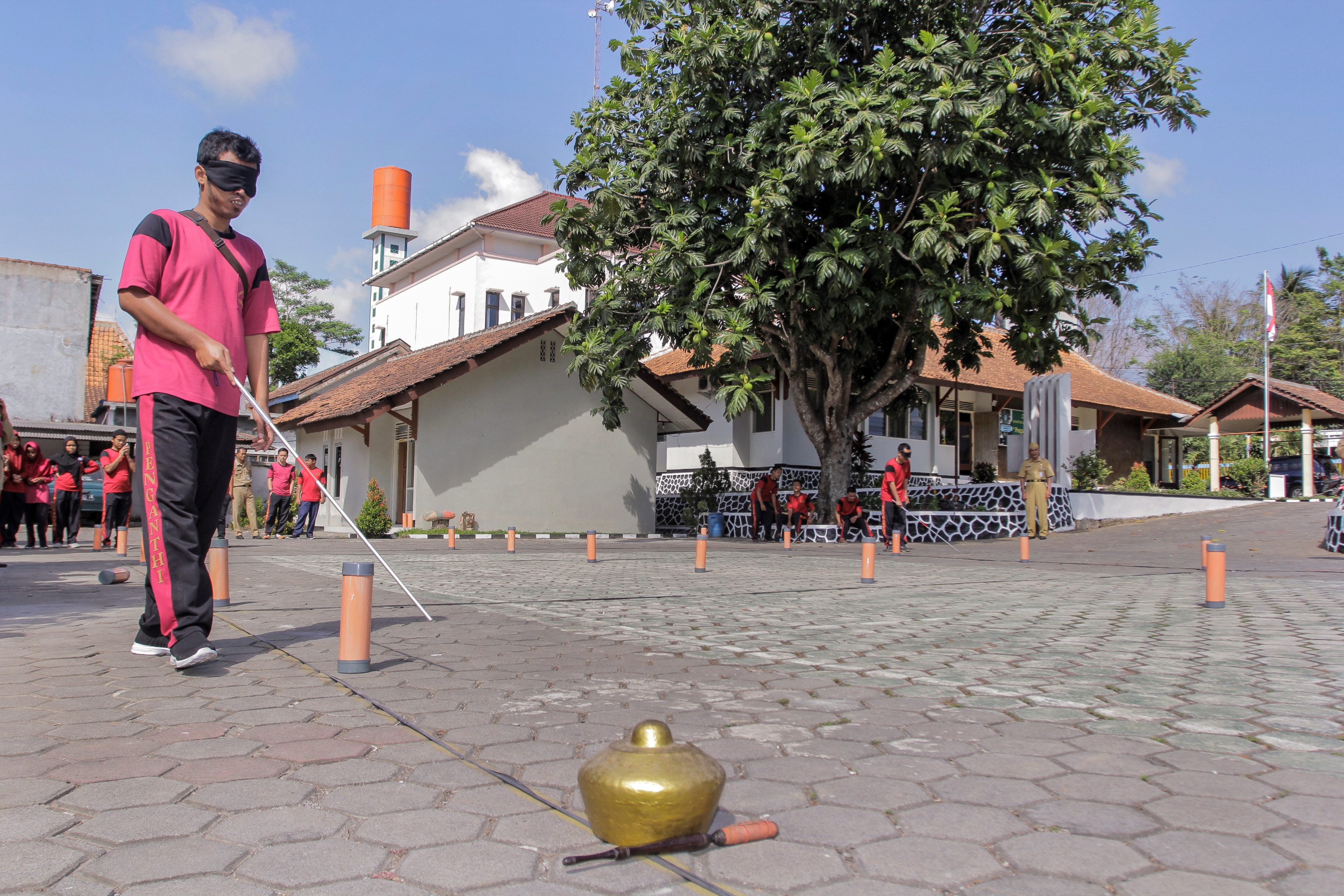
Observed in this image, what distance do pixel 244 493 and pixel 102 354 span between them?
26.4 meters

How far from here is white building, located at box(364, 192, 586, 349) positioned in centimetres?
3803

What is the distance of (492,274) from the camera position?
38312 mm

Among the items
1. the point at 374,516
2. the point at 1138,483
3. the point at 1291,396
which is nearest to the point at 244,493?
the point at 374,516

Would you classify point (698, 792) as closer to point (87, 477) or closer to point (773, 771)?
point (773, 771)

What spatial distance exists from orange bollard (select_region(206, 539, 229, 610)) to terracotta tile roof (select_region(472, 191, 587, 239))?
31430mm

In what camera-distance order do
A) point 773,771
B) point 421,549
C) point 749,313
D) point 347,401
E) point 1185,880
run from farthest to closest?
1. point 347,401
2. point 749,313
3. point 421,549
4. point 773,771
5. point 1185,880

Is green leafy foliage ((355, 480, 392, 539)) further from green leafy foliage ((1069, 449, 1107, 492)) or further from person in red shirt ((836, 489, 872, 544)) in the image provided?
green leafy foliage ((1069, 449, 1107, 492))

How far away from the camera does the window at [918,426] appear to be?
28.0 metres

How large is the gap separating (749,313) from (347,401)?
12324 millimetres

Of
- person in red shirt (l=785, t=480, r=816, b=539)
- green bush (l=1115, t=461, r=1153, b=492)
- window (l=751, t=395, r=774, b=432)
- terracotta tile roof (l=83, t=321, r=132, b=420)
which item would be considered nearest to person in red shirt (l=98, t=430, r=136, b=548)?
person in red shirt (l=785, t=480, r=816, b=539)

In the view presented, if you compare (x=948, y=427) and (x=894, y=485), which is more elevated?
(x=948, y=427)


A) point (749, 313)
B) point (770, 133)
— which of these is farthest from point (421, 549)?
point (770, 133)

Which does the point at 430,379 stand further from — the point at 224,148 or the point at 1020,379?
the point at 1020,379

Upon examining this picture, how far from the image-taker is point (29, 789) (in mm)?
2668
